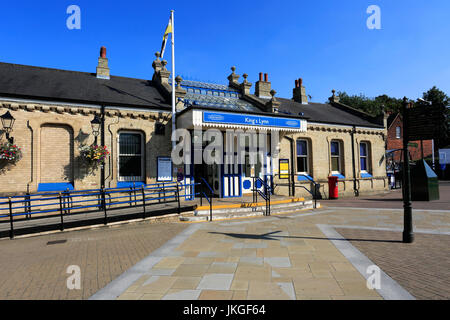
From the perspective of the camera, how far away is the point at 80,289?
4027 mm

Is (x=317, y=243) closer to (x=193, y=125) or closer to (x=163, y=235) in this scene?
(x=163, y=235)

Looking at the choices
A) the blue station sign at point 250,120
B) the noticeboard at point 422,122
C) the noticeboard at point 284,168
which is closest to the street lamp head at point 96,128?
the blue station sign at point 250,120

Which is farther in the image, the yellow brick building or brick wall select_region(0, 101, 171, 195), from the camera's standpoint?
the yellow brick building

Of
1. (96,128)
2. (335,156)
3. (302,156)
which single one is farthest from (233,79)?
(96,128)

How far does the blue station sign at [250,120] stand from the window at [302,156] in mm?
3490

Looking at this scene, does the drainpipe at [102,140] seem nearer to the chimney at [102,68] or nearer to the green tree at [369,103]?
the chimney at [102,68]

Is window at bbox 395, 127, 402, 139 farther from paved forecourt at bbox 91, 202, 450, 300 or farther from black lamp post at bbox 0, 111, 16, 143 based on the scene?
black lamp post at bbox 0, 111, 16, 143

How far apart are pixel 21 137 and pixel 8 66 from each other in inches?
216

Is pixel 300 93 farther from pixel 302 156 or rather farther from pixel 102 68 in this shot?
pixel 102 68

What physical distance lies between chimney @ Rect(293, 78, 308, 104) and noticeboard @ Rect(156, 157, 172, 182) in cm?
1330

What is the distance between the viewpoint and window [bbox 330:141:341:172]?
715 inches

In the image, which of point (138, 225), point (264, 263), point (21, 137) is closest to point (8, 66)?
point (21, 137)

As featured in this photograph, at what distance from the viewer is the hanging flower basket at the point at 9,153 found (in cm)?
958

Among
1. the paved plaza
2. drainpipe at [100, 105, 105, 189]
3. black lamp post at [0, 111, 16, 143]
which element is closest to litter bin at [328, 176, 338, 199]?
the paved plaza
